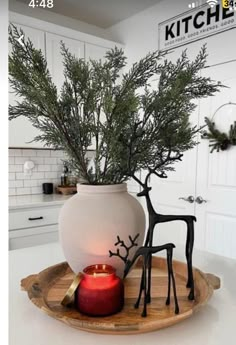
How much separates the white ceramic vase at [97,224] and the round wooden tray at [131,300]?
0.28 feet

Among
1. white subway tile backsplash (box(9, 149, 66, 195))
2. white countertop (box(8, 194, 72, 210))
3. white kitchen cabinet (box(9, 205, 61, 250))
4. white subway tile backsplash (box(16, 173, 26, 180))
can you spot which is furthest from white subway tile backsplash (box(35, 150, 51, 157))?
white kitchen cabinet (box(9, 205, 61, 250))

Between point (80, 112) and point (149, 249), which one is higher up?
point (80, 112)

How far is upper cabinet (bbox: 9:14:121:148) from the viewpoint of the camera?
2.13m

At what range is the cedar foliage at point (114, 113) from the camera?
65 cm

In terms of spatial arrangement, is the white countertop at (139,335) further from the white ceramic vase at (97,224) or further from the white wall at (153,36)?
the white wall at (153,36)

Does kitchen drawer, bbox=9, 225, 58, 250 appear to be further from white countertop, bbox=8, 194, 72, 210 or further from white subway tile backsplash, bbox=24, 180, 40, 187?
white subway tile backsplash, bbox=24, 180, 40, 187

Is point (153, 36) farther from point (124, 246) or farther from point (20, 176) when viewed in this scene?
point (124, 246)

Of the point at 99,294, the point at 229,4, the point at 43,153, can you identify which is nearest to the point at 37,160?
the point at 43,153

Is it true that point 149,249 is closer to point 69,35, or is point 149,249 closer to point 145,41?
point 69,35

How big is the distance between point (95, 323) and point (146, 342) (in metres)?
0.09

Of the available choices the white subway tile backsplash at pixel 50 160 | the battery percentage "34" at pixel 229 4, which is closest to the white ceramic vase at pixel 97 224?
the battery percentage "34" at pixel 229 4

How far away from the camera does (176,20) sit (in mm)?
2268

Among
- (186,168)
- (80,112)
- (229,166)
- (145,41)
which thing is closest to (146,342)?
(80,112)

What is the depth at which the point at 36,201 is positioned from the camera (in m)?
2.12
